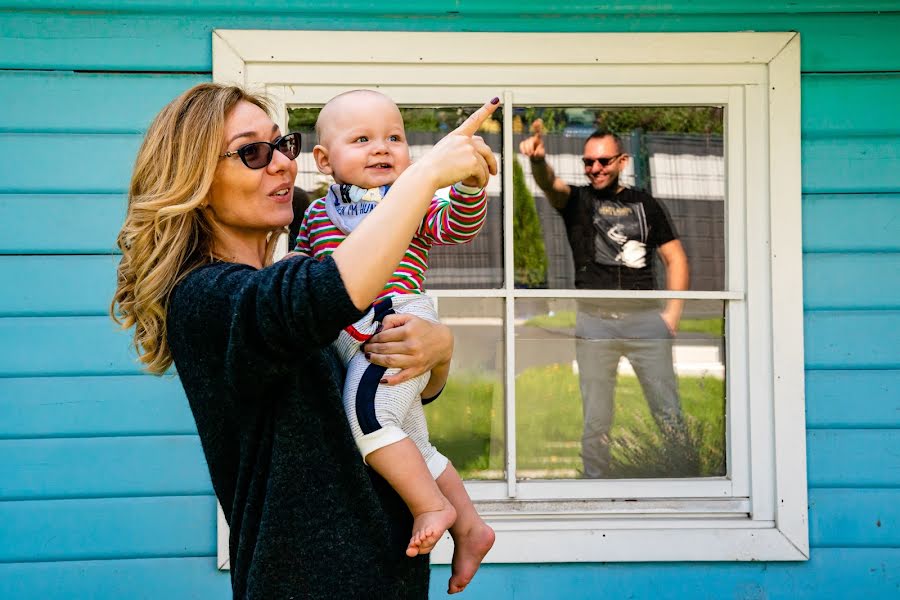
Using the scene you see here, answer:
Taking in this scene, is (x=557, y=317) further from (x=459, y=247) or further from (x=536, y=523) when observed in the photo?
(x=536, y=523)

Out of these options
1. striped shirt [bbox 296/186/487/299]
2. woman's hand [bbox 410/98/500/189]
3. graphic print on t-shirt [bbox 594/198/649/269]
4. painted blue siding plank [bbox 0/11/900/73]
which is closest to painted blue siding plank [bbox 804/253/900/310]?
graphic print on t-shirt [bbox 594/198/649/269]

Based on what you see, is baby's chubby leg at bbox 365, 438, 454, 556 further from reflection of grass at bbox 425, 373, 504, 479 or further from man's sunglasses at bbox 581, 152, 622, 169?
man's sunglasses at bbox 581, 152, 622, 169

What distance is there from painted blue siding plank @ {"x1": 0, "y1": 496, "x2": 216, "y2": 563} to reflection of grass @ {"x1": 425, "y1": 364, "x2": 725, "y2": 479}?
80 cm

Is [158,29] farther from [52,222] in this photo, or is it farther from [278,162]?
[278,162]

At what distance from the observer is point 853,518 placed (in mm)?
2811

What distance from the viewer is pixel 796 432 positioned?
2.77m

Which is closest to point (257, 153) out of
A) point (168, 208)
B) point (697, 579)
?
point (168, 208)

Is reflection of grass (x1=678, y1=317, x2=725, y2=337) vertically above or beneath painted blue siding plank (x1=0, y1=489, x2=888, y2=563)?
above

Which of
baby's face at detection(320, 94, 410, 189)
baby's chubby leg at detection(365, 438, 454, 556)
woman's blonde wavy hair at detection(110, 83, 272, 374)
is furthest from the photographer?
baby's face at detection(320, 94, 410, 189)

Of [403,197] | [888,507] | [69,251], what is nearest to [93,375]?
[69,251]

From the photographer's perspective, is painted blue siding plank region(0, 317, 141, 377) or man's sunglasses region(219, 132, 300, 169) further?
painted blue siding plank region(0, 317, 141, 377)

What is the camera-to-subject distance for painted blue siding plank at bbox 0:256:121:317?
2705 mm

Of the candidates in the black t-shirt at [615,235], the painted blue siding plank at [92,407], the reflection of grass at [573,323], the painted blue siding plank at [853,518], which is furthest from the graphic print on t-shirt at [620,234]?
the painted blue siding plank at [92,407]

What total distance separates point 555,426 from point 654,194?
85 cm
